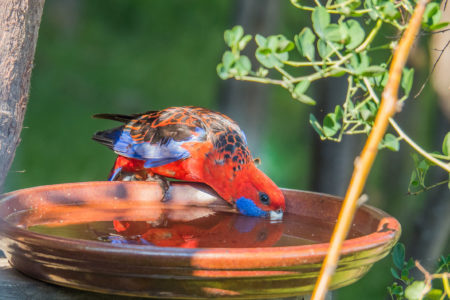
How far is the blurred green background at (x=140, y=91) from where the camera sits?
Result: 236 inches

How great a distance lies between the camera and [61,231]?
5.54 feet

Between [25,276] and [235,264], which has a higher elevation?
[235,264]

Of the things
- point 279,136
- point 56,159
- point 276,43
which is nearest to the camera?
point 276,43

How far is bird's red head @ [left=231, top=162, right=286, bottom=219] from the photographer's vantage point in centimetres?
210

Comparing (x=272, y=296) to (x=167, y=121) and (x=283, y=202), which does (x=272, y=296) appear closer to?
(x=283, y=202)

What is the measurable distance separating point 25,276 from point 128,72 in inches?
340

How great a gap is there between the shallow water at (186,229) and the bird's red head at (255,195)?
0.17 ft

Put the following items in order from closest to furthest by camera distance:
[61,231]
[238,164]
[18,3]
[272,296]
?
[272,296] → [18,3] → [61,231] → [238,164]

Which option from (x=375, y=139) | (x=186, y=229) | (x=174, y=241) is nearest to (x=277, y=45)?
(x=375, y=139)

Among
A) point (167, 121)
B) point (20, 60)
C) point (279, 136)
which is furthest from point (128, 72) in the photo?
point (20, 60)

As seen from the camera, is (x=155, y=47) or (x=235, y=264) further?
(x=155, y=47)

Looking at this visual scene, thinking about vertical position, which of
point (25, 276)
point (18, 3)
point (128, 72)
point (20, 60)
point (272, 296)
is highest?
point (18, 3)

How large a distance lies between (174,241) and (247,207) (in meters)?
0.62

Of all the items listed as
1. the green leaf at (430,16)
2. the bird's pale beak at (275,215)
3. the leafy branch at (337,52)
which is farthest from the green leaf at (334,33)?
the bird's pale beak at (275,215)
